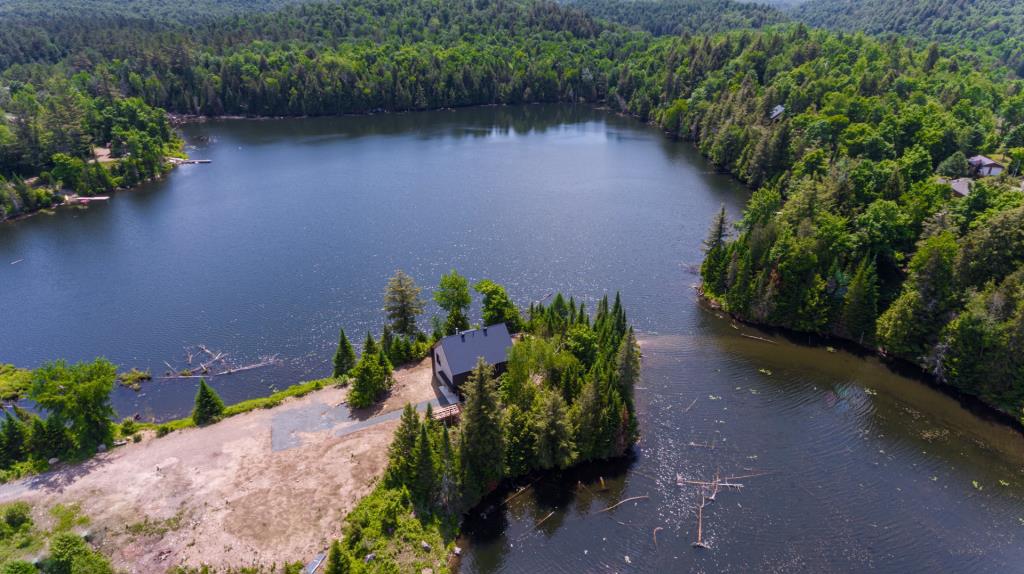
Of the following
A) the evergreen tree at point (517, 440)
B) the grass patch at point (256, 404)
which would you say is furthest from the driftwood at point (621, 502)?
the grass patch at point (256, 404)

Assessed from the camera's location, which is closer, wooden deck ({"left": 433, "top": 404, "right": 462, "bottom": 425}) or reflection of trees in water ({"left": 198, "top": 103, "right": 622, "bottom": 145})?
wooden deck ({"left": 433, "top": 404, "right": 462, "bottom": 425})

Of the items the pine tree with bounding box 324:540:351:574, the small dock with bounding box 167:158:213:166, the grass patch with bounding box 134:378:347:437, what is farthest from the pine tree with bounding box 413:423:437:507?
the small dock with bounding box 167:158:213:166

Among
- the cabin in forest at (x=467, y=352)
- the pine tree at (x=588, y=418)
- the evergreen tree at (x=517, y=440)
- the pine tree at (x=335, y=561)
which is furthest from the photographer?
the cabin in forest at (x=467, y=352)

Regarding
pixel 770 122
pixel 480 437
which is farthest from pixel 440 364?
pixel 770 122

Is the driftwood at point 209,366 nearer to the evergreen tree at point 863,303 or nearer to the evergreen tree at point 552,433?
the evergreen tree at point 552,433

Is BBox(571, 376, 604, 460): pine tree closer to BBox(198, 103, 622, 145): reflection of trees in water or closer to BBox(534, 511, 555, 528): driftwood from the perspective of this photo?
BBox(534, 511, 555, 528): driftwood

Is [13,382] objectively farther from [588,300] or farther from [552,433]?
[588,300]
